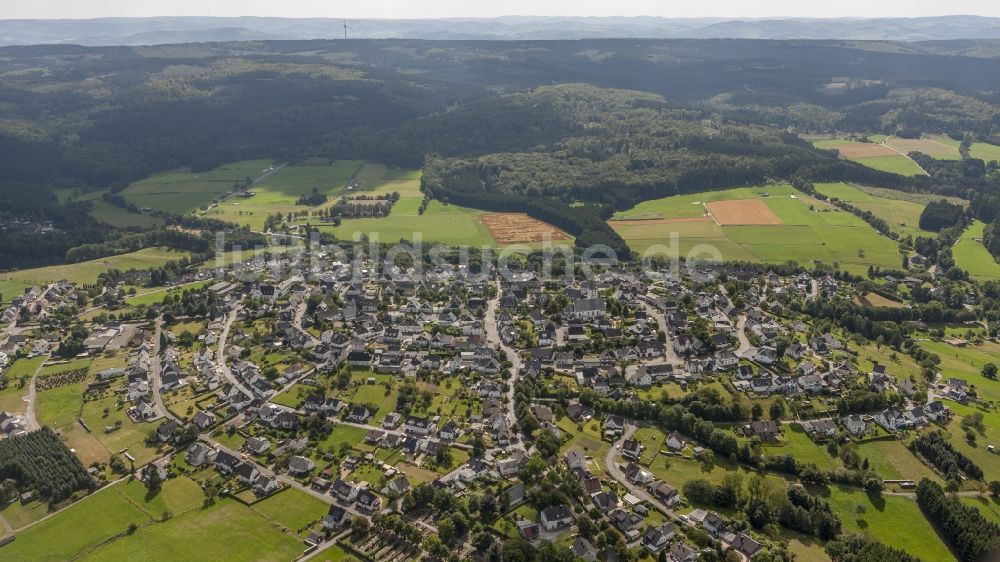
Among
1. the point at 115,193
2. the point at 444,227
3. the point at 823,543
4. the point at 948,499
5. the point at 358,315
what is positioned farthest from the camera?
the point at 115,193

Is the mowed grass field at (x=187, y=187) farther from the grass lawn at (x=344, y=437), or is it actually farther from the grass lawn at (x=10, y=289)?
the grass lawn at (x=344, y=437)

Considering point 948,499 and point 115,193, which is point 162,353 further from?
point 115,193

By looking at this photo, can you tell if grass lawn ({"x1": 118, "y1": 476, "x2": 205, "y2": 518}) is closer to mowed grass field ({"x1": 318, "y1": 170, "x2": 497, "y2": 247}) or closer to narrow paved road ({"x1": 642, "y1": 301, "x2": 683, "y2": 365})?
narrow paved road ({"x1": 642, "y1": 301, "x2": 683, "y2": 365})

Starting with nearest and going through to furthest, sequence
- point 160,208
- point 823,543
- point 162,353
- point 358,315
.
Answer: point 823,543, point 162,353, point 358,315, point 160,208

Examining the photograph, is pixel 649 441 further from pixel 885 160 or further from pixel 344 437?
pixel 885 160

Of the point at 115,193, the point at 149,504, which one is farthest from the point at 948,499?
the point at 115,193

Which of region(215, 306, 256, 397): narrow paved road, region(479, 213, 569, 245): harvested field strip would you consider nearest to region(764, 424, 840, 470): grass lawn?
region(215, 306, 256, 397): narrow paved road
